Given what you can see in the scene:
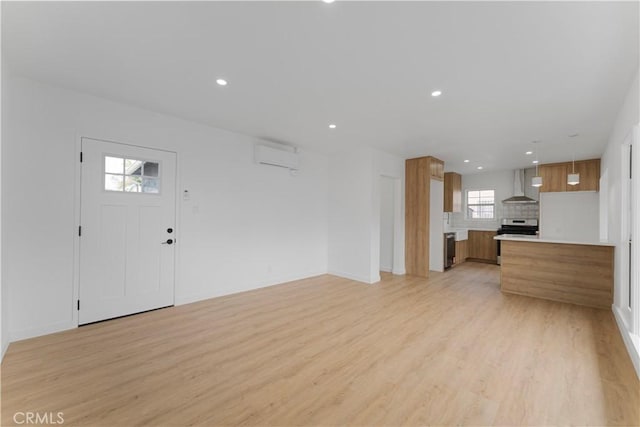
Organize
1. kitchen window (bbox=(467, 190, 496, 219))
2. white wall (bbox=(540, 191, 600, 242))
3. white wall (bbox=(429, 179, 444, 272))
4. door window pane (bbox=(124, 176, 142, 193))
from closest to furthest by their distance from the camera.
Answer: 1. door window pane (bbox=(124, 176, 142, 193))
2. white wall (bbox=(540, 191, 600, 242))
3. white wall (bbox=(429, 179, 444, 272))
4. kitchen window (bbox=(467, 190, 496, 219))

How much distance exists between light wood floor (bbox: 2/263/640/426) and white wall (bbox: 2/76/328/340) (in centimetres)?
56

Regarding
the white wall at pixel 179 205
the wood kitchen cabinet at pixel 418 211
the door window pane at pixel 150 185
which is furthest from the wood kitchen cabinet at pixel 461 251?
the door window pane at pixel 150 185

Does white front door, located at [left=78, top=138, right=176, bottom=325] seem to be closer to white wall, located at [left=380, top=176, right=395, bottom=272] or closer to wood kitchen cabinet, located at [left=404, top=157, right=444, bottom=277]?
white wall, located at [left=380, top=176, right=395, bottom=272]

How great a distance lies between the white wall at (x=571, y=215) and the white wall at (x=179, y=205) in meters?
5.58

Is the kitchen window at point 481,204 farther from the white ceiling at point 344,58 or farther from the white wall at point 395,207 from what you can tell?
the white ceiling at point 344,58

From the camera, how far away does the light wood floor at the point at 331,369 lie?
179 cm

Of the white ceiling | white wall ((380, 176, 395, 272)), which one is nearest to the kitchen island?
the white ceiling

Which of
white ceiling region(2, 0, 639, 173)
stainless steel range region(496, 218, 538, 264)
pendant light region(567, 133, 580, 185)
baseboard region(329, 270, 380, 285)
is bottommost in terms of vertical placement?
baseboard region(329, 270, 380, 285)

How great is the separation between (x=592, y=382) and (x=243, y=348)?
2.99 meters

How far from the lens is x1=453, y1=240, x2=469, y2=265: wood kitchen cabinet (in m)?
7.25

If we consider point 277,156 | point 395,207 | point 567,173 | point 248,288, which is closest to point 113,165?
point 277,156

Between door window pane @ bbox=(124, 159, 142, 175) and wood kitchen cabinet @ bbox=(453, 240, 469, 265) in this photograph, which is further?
wood kitchen cabinet @ bbox=(453, 240, 469, 265)

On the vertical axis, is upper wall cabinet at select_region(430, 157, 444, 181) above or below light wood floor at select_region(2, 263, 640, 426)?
above

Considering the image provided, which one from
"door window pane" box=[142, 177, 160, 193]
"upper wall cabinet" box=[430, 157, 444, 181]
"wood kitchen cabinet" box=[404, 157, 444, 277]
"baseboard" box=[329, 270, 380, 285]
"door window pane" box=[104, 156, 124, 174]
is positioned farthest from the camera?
"upper wall cabinet" box=[430, 157, 444, 181]
